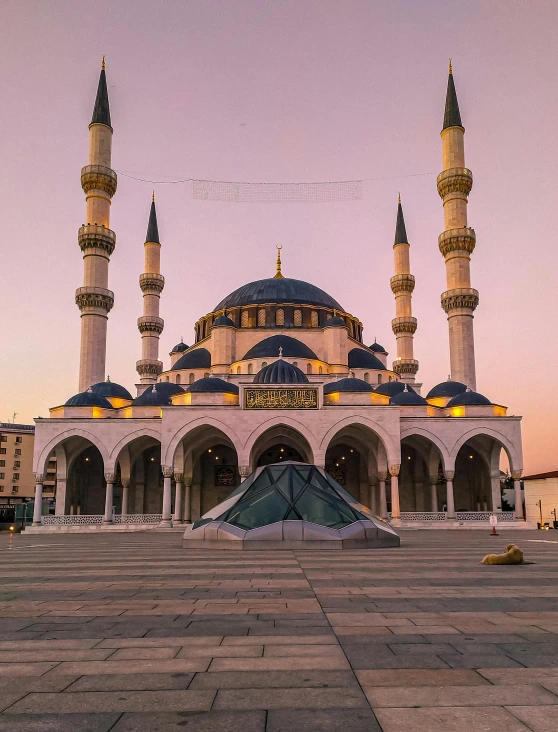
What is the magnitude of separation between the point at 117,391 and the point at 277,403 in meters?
12.2

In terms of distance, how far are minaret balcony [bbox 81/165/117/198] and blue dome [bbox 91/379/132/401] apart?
12.3 m

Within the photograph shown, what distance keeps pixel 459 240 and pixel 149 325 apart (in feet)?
76.8

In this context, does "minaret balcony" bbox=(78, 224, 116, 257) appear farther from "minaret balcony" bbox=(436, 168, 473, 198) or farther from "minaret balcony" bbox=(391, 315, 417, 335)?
"minaret balcony" bbox=(391, 315, 417, 335)

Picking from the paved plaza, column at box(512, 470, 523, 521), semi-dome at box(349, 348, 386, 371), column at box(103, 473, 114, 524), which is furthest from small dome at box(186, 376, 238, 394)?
the paved plaza

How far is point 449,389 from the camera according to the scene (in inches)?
1555

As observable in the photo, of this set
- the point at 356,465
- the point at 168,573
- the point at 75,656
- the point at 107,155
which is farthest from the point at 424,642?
the point at 107,155

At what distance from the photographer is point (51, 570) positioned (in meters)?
11.4

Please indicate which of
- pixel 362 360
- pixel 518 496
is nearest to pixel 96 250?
pixel 362 360

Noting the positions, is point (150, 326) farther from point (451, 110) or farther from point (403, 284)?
point (451, 110)

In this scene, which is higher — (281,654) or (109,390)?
(109,390)

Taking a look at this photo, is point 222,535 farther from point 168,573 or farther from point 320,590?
point 320,590

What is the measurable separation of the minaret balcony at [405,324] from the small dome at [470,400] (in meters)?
13.6

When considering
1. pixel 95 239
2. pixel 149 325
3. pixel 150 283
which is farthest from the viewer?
pixel 150 283

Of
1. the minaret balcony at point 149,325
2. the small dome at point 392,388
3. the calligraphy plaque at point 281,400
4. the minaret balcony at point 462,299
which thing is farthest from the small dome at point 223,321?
the minaret balcony at point 462,299
